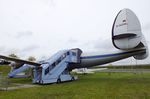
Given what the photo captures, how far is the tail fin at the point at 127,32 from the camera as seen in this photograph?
1966 centimetres

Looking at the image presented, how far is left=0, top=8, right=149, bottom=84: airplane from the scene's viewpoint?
65.2ft

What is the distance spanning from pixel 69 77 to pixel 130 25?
1102 cm

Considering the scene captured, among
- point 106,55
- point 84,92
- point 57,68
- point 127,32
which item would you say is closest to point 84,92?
point 84,92

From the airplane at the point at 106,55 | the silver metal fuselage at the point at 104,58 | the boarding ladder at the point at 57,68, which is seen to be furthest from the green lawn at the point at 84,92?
the silver metal fuselage at the point at 104,58

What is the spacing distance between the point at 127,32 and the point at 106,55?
5112mm

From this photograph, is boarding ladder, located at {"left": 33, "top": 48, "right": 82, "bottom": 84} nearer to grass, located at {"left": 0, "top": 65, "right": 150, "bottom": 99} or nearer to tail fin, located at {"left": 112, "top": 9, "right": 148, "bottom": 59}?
grass, located at {"left": 0, "top": 65, "right": 150, "bottom": 99}

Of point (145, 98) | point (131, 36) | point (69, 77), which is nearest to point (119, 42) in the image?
point (131, 36)

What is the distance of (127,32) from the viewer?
64.8ft

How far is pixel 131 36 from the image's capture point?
19766 mm

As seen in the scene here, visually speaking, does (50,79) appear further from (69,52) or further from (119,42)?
(119,42)

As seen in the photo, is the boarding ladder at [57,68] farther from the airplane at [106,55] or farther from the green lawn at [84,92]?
the green lawn at [84,92]

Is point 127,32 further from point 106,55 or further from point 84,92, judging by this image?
point 84,92

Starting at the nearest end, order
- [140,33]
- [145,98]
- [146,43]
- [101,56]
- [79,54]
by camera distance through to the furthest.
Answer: [145,98] → [140,33] → [146,43] → [101,56] → [79,54]

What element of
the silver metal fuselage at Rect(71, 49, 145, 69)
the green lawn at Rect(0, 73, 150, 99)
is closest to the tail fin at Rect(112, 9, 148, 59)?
the silver metal fuselage at Rect(71, 49, 145, 69)
